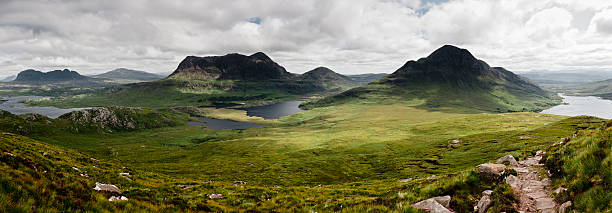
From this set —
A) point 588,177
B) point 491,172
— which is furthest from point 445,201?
point 588,177

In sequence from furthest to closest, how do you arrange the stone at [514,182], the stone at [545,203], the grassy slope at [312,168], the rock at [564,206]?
the grassy slope at [312,168]
the stone at [514,182]
the stone at [545,203]
the rock at [564,206]

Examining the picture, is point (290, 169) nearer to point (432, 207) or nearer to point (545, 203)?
point (432, 207)

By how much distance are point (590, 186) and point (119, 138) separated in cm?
24881

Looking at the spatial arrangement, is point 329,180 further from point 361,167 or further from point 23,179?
point 23,179

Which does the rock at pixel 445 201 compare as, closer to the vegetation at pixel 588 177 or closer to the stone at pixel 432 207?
the stone at pixel 432 207

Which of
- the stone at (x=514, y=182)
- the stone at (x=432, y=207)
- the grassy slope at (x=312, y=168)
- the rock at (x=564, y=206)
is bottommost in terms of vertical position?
the grassy slope at (x=312, y=168)

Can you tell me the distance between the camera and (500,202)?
10.7 m

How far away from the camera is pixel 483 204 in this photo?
11.1 meters

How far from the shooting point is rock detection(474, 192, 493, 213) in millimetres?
10875

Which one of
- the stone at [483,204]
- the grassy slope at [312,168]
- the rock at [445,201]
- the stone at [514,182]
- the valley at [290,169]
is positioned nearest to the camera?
the valley at [290,169]

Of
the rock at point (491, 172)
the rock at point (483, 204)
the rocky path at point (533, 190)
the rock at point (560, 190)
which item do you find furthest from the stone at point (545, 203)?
the rock at point (491, 172)

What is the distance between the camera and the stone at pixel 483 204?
1087cm

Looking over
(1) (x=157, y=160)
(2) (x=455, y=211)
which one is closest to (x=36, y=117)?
(1) (x=157, y=160)

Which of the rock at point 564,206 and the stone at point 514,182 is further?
the stone at point 514,182
